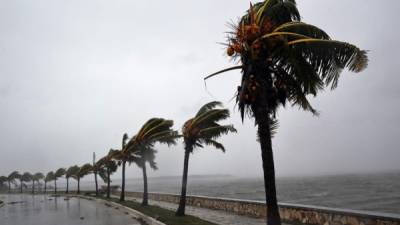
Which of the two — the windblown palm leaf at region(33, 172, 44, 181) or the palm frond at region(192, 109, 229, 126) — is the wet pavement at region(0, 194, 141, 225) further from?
the windblown palm leaf at region(33, 172, 44, 181)

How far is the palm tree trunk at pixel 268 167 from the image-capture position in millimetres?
8203

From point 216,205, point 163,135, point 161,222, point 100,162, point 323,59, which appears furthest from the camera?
point 100,162

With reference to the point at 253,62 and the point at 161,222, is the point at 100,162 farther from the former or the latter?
the point at 253,62

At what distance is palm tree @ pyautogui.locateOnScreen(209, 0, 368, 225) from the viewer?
8.07 metres

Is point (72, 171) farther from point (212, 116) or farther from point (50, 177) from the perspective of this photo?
point (212, 116)

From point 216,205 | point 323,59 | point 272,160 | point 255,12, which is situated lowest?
point 216,205

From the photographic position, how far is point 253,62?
8406 mm

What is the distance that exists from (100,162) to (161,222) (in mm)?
39945

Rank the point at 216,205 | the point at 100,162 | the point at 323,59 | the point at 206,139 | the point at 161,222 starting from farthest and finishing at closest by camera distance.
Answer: the point at 100,162
the point at 216,205
the point at 206,139
the point at 161,222
the point at 323,59

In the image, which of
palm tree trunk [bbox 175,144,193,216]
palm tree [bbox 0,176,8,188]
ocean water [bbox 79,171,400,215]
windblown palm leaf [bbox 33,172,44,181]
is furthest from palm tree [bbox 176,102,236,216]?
palm tree [bbox 0,176,8,188]

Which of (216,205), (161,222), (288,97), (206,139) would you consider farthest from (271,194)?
(216,205)

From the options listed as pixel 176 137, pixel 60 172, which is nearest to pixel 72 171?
pixel 60 172

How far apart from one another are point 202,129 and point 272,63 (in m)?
9.68

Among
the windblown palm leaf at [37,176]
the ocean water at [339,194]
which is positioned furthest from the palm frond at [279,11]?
the windblown palm leaf at [37,176]
